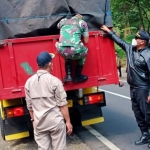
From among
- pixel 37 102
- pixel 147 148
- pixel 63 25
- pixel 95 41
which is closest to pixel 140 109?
pixel 147 148

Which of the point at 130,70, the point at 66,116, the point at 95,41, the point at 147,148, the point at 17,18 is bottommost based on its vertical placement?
the point at 147,148

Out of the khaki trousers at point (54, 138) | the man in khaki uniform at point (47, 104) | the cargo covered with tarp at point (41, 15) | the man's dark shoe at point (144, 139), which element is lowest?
the man's dark shoe at point (144, 139)

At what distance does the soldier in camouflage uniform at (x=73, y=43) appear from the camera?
19.6ft

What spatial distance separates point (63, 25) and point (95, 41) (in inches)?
26.7

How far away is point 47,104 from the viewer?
462 centimetres

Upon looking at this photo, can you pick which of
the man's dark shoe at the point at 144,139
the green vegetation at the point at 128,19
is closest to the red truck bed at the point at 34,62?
the man's dark shoe at the point at 144,139

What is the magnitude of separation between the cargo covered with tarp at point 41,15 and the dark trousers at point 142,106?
4.85 feet

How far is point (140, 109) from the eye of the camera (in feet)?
20.8

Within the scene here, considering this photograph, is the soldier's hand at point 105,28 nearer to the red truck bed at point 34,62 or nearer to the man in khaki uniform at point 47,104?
the red truck bed at point 34,62

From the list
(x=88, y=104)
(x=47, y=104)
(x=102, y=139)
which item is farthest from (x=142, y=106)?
(x=47, y=104)

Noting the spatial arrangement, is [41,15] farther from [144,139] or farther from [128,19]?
[128,19]

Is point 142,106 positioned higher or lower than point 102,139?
higher

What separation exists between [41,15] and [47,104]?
246 cm

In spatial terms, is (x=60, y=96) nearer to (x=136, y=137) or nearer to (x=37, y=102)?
(x=37, y=102)
